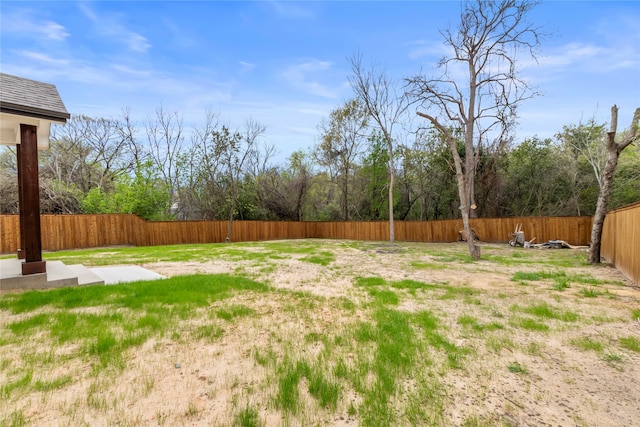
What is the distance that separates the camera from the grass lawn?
156 cm

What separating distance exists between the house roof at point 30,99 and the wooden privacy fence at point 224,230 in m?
9.28

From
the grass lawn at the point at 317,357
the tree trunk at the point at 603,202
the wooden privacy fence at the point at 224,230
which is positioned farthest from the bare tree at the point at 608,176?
the wooden privacy fence at the point at 224,230

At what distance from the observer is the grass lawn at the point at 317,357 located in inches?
61.3

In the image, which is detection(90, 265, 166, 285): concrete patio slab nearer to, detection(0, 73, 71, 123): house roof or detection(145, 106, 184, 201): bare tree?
detection(0, 73, 71, 123): house roof

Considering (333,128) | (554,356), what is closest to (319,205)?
(333,128)

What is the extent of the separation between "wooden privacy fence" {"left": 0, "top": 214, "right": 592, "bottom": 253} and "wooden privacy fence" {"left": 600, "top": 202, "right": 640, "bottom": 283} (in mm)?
5817

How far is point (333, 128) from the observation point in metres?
19.7

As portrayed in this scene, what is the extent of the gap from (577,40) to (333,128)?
43.2 ft

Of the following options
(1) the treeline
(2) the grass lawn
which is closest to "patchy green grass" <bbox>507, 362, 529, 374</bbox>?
(2) the grass lawn

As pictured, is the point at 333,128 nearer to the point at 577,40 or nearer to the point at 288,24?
the point at 288,24

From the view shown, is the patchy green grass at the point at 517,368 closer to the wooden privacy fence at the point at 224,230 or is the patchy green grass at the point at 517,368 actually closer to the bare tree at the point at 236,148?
the wooden privacy fence at the point at 224,230

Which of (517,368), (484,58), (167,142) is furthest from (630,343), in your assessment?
(167,142)

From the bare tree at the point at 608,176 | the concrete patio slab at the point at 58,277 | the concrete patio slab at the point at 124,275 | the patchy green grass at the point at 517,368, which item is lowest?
the patchy green grass at the point at 517,368

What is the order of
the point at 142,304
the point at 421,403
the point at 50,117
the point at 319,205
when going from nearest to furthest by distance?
1. the point at 421,403
2. the point at 142,304
3. the point at 50,117
4. the point at 319,205
